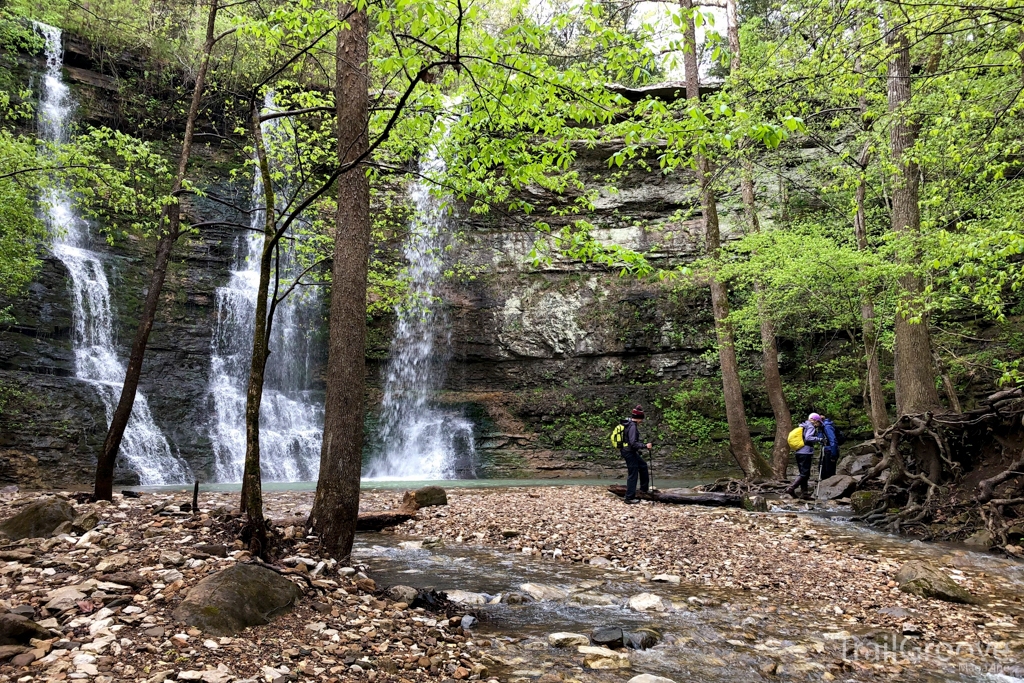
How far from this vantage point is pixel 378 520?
9.43 m

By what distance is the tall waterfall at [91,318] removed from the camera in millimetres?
17469

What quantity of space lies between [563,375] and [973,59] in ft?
55.9

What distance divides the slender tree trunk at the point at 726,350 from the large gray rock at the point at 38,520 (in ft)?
43.9

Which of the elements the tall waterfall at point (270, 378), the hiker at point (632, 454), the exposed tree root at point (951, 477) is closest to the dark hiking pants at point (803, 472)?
the exposed tree root at point (951, 477)

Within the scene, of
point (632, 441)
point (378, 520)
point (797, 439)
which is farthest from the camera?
point (797, 439)

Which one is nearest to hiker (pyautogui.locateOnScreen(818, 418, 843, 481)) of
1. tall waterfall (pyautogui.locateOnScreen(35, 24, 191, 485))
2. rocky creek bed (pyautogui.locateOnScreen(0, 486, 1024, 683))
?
rocky creek bed (pyautogui.locateOnScreen(0, 486, 1024, 683))

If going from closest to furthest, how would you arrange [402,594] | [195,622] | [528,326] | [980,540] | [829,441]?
1. [195,622]
2. [402,594]
3. [980,540]
4. [829,441]
5. [528,326]

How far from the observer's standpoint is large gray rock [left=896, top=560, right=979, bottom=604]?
230 inches

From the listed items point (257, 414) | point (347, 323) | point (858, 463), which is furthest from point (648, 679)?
→ point (858, 463)

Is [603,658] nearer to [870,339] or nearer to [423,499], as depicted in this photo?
[423,499]

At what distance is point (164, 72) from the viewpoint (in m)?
23.0

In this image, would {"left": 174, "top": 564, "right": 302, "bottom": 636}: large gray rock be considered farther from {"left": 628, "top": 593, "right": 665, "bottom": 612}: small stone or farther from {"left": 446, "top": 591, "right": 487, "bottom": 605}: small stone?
{"left": 628, "top": 593, "right": 665, "bottom": 612}: small stone

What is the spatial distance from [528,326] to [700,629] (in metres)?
20.4

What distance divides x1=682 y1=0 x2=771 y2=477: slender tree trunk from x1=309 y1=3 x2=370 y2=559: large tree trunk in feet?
32.6
